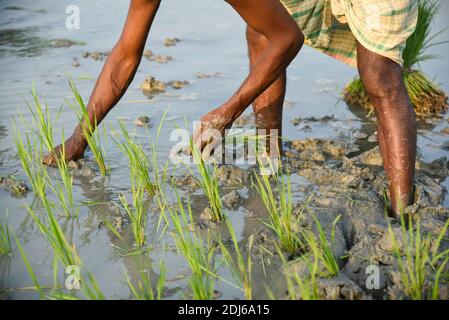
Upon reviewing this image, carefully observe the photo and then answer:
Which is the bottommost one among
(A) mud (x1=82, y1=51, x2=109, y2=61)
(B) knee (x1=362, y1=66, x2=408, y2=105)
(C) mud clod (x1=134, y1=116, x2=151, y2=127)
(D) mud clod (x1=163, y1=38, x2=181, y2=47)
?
(C) mud clod (x1=134, y1=116, x2=151, y2=127)

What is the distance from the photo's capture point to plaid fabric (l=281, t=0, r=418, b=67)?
3.07m

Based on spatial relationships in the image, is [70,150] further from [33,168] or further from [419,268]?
[419,268]

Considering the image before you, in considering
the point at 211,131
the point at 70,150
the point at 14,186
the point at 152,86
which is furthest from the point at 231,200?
the point at 152,86

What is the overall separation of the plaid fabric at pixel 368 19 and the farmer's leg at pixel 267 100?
0.90ft

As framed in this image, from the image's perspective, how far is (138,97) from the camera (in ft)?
15.7

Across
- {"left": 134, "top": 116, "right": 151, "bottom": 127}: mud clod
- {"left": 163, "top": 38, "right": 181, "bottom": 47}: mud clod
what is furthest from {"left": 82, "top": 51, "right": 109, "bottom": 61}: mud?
{"left": 134, "top": 116, "right": 151, "bottom": 127}: mud clod

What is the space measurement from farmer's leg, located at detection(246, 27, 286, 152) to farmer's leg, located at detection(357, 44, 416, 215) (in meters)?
0.64

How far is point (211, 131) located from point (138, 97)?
1.86 meters

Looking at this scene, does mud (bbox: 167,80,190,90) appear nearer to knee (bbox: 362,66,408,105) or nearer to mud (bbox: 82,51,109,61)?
mud (bbox: 82,51,109,61)

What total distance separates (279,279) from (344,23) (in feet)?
5.04

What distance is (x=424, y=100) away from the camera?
464 centimetres

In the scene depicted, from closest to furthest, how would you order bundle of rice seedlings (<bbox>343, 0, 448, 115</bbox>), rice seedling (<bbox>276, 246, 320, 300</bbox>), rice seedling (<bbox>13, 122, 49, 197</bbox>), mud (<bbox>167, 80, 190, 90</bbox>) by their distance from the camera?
rice seedling (<bbox>276, 246, 320, 300</bbox>), rice seedling (<bbox>13, 122, 49, 197</bbox>), bundle of rice seedlings (<bbox>343, 0, 448, 115</bbox>), mud (<bbox>167, 80, 190, 90</bbox>)

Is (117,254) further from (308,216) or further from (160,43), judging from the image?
(160,43)

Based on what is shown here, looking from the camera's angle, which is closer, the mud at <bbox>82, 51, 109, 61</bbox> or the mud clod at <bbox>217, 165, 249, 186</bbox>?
the mud clod at <bbox>217, 165, 249, 186</bbox>
